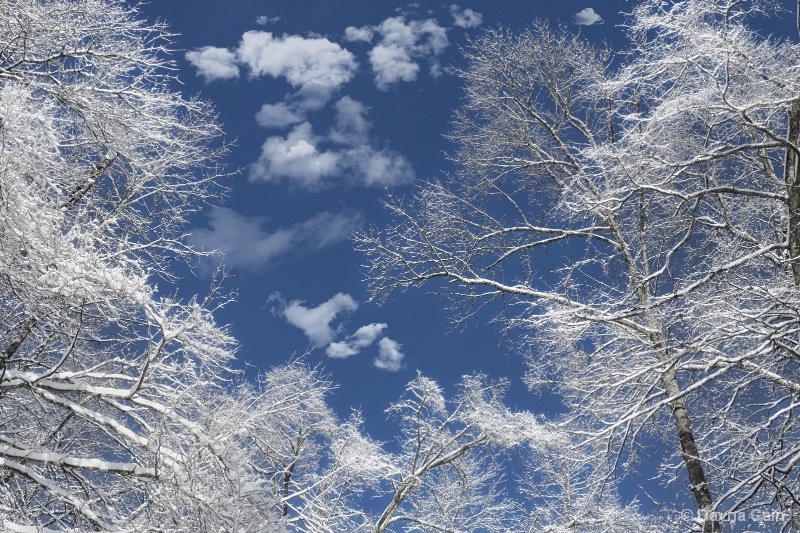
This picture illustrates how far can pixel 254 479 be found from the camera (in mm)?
5801

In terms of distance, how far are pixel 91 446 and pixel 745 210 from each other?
32.0 feet

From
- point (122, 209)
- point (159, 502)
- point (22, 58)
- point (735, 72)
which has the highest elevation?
point (735, 72)

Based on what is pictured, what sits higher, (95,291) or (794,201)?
(794,201)

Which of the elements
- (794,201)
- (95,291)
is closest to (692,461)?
(794,201)

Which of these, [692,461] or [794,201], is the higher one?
[794,201]

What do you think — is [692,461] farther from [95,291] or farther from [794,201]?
[95,291]

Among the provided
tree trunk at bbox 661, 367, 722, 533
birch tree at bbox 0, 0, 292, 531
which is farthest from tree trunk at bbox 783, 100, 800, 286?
birch tree at bbox 0, 0, 292, 531

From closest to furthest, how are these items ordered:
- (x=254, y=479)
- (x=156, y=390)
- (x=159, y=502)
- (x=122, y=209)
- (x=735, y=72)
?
(x=159, y=502), (x=254, y=479), (x=735, y=72), (x=156, y=390), (x=122, y=209)

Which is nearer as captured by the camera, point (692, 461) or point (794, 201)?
point (794, 201)

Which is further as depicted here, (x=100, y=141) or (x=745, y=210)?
(x=745, y=210)

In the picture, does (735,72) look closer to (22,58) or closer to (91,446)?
(22,58)

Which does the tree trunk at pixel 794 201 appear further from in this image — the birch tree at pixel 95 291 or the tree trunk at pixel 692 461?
the birch tree at pixel 95 291

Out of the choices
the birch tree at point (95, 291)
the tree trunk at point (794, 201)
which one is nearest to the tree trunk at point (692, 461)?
the tree trunk at point (794, 201)

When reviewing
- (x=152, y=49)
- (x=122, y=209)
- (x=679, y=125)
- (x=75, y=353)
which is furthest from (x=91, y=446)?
(x=679, y=125)
